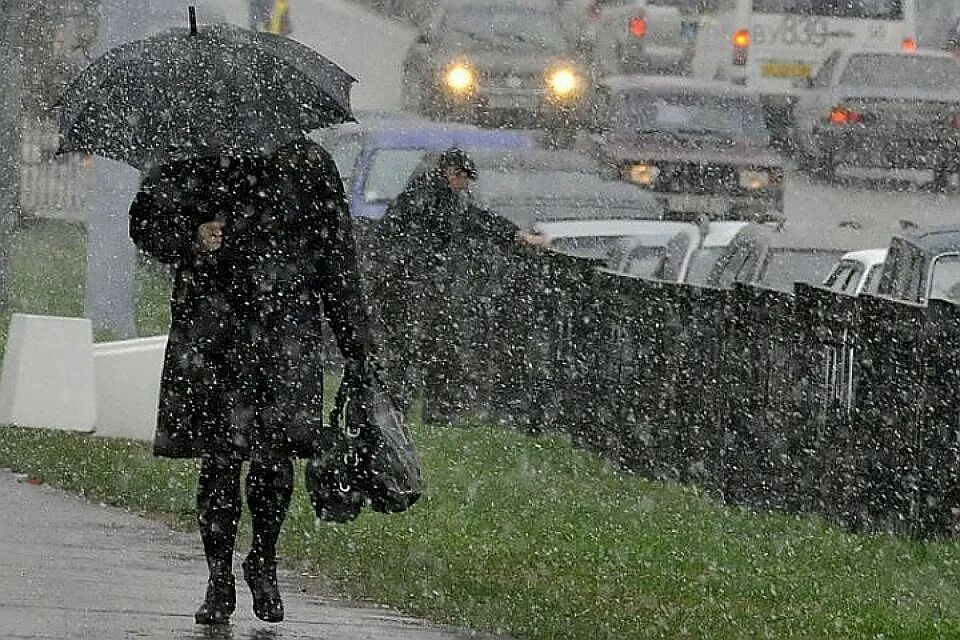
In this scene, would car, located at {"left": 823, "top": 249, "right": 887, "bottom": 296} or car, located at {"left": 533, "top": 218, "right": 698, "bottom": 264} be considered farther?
car, located at {"left": 533, "top": 218, "right": 698, "bottom": 264}

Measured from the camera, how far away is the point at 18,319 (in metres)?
12.6

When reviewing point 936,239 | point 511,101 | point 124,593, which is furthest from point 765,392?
point 511,101

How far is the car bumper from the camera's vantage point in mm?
28828

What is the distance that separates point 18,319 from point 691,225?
5.18 m

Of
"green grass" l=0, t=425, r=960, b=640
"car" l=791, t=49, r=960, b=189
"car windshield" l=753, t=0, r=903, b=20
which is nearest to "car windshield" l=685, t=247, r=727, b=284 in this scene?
"green grass" l=0, t=425, r=960, b=640

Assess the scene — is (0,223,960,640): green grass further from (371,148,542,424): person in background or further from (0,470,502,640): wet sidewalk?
(371,148,542,424): person in background

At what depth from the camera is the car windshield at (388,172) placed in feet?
60.9

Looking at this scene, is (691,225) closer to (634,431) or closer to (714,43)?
(634,431)

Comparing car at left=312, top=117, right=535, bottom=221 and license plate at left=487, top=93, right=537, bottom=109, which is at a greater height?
license plate at left=487, top=93, right=537, bottom=109

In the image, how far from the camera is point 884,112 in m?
28.6

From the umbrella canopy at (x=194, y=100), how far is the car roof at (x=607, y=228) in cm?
876

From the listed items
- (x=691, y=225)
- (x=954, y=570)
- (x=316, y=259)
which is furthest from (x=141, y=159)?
(x=691, y=225)

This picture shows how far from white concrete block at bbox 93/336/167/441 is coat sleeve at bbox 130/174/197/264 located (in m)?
4.95

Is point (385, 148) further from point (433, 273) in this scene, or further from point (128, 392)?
Answer: point (128, 392)
